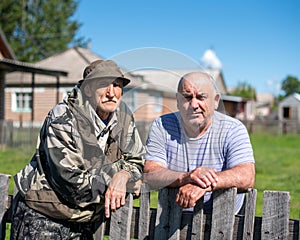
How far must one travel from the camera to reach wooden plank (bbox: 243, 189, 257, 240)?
2635mm

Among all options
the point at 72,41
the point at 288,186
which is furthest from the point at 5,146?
the point at 72,41

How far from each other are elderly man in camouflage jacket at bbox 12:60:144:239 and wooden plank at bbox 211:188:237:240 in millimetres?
482

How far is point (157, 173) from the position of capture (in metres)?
2.80

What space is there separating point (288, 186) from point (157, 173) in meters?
7.10

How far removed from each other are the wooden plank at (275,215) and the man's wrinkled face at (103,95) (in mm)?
941

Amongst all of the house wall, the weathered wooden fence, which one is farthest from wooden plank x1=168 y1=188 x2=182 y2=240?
the house wall

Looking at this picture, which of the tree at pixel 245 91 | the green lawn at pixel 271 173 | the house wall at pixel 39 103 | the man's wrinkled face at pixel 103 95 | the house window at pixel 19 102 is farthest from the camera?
the tree at pixel 245 91

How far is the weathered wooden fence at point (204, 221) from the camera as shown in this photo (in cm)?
260

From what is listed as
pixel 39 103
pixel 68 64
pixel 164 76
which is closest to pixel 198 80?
pixel 164 76

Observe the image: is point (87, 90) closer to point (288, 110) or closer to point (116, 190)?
point (116, 190)

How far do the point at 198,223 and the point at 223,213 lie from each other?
0.16 meters

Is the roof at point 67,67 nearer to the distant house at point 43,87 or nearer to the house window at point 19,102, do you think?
the distant house at point 43,87

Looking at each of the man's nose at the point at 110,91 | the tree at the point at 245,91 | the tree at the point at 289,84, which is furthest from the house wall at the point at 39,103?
the tree at the point at 289,84

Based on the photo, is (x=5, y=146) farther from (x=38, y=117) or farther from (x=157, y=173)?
(x=38, y=117)
